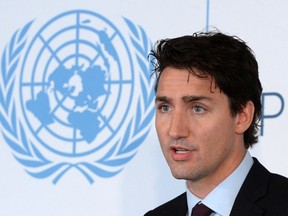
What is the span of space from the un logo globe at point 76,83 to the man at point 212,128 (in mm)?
510

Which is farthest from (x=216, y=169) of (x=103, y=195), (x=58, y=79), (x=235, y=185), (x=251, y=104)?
(x=58, y=79)

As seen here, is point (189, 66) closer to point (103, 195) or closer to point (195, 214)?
point (195, 214)

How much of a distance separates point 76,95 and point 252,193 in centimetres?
85

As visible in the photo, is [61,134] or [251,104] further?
[61,134]

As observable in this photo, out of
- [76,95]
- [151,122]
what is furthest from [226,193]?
[76,95]

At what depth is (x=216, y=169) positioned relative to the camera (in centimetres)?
174

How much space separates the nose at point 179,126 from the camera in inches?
66.4

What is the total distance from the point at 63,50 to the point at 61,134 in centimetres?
28

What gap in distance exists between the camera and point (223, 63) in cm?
176

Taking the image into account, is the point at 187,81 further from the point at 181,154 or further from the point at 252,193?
the point at 252,193

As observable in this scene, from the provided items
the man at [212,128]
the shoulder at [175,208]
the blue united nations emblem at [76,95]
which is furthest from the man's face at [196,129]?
the blue united nations emblem at [76,95]

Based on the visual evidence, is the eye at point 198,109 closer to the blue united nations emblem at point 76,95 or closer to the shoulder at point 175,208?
the shoulder at point 175,208

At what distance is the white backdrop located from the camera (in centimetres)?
205

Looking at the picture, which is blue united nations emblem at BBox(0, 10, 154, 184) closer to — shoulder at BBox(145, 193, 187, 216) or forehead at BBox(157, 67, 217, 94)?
shoulder at BBox(145, 193, 187, 216)
